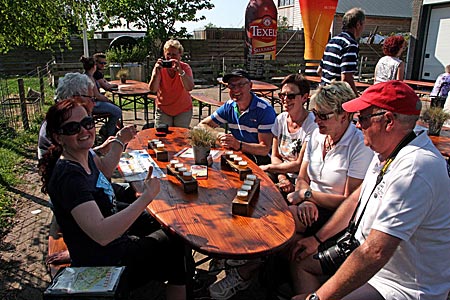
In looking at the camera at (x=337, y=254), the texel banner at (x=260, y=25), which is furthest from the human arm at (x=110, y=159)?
the texel banner at (x=260, y=25)

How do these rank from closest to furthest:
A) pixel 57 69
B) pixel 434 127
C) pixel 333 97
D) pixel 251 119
A: pixel 333 97, pixel 251 119, pixel 434 127, pixel 57 69

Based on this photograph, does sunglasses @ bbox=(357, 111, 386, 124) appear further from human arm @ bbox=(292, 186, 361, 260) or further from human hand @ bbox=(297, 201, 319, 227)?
human hand @ bbox=(297, 201, 319, 227)

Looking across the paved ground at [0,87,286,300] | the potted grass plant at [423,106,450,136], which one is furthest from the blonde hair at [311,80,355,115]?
the potted grass plant at [423,106,450,136]

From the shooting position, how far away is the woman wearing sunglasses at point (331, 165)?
7.45 ft

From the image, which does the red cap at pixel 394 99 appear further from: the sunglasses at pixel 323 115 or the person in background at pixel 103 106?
the person in background at pixel 103 106

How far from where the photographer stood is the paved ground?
2.64 m

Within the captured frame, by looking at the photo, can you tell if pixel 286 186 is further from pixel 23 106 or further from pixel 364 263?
pixel 23 106

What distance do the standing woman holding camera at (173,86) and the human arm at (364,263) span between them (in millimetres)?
3481

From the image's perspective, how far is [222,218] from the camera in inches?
75.3

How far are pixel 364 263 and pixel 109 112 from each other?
512 cm

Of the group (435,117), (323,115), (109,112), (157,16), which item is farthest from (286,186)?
(157,16)

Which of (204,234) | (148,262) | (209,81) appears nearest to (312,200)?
(204,234)

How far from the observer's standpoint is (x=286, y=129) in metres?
3.14

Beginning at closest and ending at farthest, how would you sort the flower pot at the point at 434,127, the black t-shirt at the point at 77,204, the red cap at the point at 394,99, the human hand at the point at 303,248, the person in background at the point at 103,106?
the red cap at the point at 394,99
the black t-shirt at the point at 77,204
the human hand at the point at 303,248
the flower pot at the point at 434,127
the person in background at the point at 103,106
